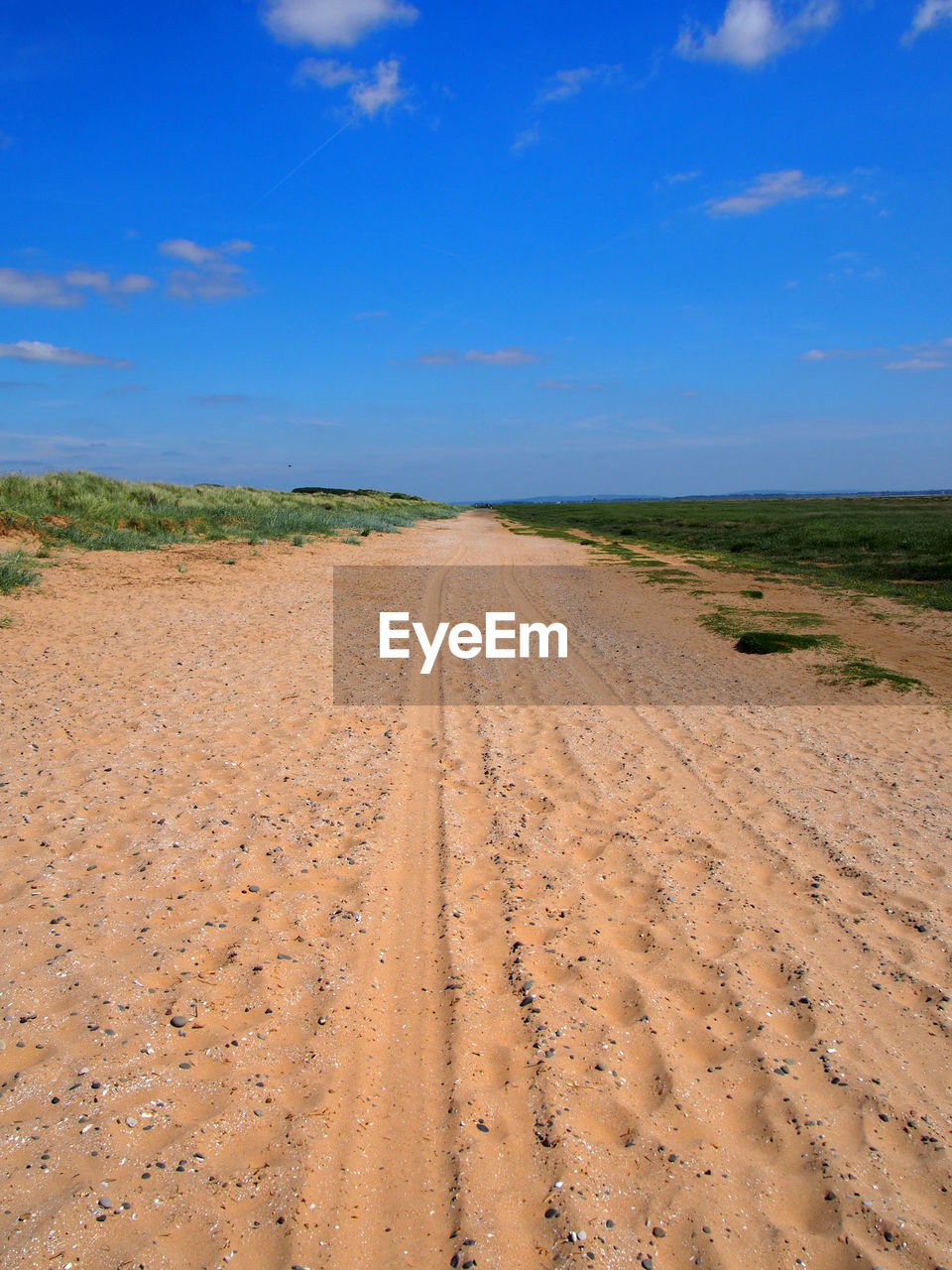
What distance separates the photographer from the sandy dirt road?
8.00 feet

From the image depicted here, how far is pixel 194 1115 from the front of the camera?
8.89 feet

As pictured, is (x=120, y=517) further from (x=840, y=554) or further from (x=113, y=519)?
(x=840, y=554)

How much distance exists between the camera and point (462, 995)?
3492mm

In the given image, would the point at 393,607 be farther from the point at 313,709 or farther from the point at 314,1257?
the point at 314,1257

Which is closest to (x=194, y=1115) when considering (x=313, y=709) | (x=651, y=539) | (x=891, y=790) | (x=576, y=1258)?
(x=576, y=1258)

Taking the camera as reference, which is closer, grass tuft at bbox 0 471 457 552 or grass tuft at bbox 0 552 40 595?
grass tuft at bbox 0 552 40 595

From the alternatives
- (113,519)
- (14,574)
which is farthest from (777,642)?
(113,519)

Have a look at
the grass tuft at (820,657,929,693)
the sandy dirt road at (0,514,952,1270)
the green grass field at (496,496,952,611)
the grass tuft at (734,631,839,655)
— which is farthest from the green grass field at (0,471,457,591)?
the green grass field at (496,496,952,611)

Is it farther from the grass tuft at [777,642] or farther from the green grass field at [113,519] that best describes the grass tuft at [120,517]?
the grass tuft at [777,642]

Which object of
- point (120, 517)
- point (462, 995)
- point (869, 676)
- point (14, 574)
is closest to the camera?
point (462, 995)

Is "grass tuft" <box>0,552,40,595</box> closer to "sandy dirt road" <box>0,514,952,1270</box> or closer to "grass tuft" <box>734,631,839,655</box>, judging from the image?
"sandy dirt road" <box>0,514,952,1270</box>

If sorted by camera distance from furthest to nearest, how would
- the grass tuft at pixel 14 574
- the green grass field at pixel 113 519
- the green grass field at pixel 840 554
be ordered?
the green grass field at pixel 840 554 < the green grass field at pixel 113 519 < the grass tuft at pixel 14 574

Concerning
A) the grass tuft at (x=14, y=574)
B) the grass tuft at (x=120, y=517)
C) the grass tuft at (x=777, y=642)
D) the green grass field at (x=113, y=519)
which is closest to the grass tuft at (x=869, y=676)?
the grass tuft at (x=777, y=642)

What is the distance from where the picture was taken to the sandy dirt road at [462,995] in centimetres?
244
